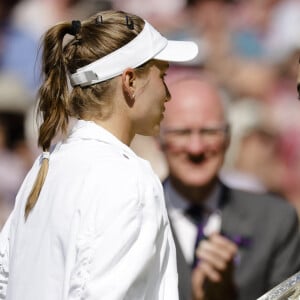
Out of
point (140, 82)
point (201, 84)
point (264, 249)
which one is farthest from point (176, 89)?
point (140, 82)

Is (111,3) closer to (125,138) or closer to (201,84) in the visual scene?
(201,84)

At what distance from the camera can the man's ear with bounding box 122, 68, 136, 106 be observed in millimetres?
2576

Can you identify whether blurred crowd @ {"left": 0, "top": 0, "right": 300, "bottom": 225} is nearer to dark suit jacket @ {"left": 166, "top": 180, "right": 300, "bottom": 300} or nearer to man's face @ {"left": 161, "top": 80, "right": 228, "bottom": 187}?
man's face @ {"left": 161, "top": 80, "right": 228, "bottom": 187}

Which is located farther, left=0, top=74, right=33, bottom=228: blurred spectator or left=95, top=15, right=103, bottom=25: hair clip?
left=0, top=74, right=33, bottom=228: blurred spectator

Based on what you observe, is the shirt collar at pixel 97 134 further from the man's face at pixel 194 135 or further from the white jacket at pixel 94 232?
the man's face at pixel 194 135

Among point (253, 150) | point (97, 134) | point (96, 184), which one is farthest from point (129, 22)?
point (253, 150)

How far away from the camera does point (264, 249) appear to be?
4188mm

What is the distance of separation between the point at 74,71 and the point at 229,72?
349cm

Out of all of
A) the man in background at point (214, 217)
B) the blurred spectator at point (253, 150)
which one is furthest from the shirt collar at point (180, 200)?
the blurred spectator at point (253, 150)

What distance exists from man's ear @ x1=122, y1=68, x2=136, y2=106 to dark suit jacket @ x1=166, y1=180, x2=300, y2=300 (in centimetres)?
159

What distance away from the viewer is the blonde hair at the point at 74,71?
102 inches

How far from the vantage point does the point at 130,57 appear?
260 cm

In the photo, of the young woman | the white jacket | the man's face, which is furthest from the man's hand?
the white jacket

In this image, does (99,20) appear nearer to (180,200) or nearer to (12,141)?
(180,200)
